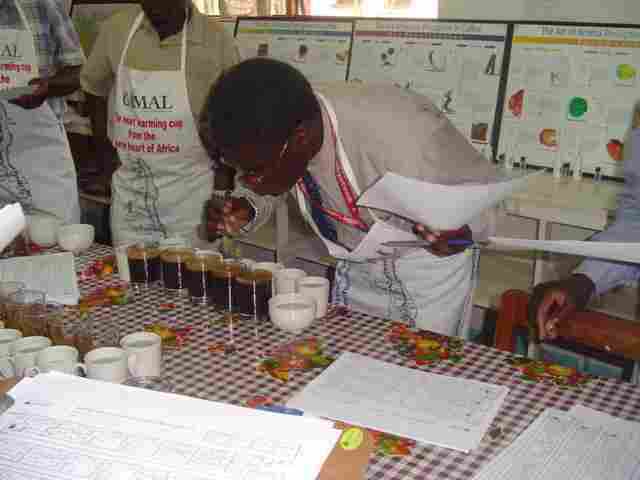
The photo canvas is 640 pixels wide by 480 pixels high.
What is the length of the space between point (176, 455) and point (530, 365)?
2.89ft

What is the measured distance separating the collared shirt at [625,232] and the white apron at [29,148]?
2037 millimetres

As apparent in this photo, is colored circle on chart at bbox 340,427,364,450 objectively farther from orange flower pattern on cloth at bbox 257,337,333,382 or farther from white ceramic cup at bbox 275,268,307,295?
white ceramic cup at bbox 275,268,307,295

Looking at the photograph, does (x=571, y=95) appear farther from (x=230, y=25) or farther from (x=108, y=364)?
(x=108, y=364)

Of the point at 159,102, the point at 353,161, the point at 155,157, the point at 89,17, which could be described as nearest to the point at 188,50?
the point at 159,102

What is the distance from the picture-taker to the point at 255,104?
1.45 metres

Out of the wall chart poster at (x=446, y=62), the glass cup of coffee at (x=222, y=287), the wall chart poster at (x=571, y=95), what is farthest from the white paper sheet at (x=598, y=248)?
the wall chart poster at (x=446, y=62)

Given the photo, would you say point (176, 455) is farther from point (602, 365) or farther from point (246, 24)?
point (246, 24)

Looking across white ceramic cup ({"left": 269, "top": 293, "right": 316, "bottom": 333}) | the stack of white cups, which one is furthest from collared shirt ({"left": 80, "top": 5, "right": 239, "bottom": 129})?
white ceramic cup ({"left": 269, "top": 293, "right": 316, "bottom": 333})

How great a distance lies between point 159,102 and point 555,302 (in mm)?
1687

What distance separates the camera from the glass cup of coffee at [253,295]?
5.63 ft

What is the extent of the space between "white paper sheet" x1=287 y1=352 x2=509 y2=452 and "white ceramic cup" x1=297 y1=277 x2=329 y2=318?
0.27m

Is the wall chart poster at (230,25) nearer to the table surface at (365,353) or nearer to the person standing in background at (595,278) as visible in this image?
the table surface at (365,353)

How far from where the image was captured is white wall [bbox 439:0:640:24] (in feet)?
9.56

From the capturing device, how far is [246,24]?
406 centimetres
